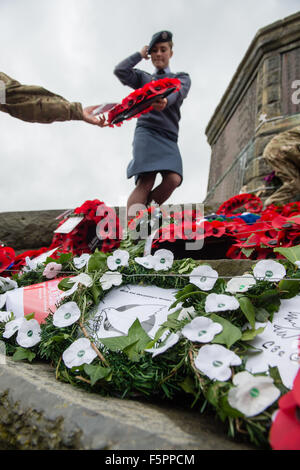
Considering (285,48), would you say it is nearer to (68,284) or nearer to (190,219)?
(190,219)

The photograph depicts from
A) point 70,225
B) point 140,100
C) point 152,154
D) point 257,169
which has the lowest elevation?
point 70,225

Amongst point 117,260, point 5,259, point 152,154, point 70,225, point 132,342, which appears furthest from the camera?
point 152,154

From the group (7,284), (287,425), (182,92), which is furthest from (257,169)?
(287,425)

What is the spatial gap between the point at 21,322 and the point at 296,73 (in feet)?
16.1

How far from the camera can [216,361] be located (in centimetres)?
62

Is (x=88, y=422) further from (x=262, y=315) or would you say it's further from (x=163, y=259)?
(x=163, y=259)

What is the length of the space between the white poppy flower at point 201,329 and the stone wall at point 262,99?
11.9 ft

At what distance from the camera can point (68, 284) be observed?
106 centimetres

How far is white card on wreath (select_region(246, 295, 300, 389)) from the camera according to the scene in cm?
62

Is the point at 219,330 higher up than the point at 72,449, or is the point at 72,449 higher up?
the point at 219,330

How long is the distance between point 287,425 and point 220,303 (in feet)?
1.03

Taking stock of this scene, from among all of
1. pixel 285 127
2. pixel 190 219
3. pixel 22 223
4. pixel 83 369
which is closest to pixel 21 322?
pixel 83 369

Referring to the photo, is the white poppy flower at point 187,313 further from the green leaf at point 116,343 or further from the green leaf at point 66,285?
the green leaf at point 66,285

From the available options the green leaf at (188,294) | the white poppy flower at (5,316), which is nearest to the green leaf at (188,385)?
the green leaf at (188,294)
